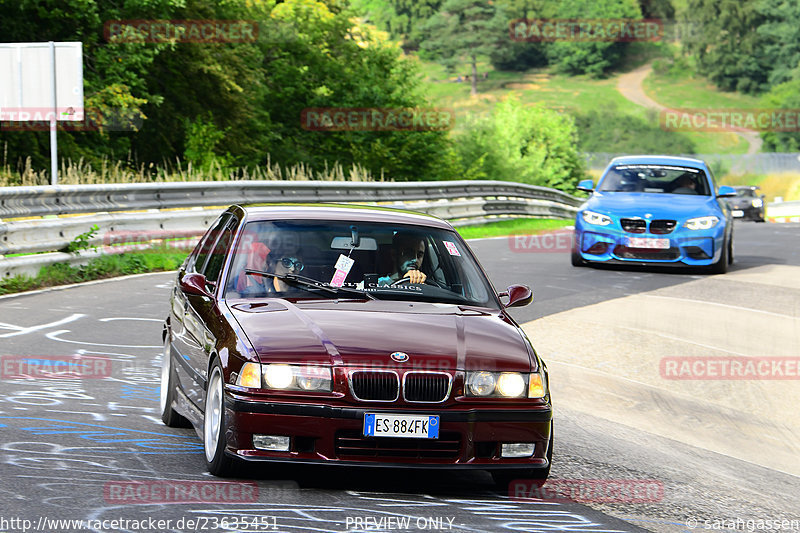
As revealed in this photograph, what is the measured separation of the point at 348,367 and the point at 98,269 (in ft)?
35.4

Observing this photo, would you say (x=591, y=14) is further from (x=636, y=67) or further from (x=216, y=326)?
(x=216, y=326)

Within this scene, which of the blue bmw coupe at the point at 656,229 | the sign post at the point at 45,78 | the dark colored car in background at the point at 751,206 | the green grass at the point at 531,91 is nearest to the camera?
the blue bmw coupe at the point at 656,229

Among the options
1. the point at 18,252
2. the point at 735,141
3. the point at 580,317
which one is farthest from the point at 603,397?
the point at 735,141

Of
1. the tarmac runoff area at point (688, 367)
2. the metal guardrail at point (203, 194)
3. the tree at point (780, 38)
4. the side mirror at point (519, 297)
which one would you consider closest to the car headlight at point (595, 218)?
the tarmac runoff area at point (688, 367)

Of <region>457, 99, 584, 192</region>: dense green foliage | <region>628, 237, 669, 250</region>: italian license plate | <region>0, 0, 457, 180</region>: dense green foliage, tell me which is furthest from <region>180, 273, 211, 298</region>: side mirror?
<region>457, 99, 584, 192</region>: dense green foliage

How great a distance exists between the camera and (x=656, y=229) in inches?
701

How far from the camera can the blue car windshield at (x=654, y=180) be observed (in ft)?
62.8

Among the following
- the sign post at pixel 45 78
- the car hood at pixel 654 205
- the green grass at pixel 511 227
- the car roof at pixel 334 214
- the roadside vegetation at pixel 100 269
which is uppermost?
the sign post at pixel 45 78

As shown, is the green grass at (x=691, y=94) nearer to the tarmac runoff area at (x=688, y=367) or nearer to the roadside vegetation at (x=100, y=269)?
the roadside vegetation at (x=100, y=269)

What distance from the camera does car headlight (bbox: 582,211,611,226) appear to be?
59.3ft

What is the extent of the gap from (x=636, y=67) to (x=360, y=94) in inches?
5461

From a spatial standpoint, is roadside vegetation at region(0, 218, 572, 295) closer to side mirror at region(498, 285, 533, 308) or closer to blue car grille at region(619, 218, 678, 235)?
blue car grille at region(619, 218, 678, 235)

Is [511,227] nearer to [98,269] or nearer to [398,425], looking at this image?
[98,269]

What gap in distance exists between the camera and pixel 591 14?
7219 inches
